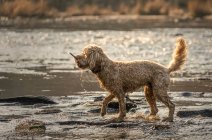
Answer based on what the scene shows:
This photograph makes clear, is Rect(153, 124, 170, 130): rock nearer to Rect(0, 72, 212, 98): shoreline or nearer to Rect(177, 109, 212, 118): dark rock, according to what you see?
Rect(177, 109, 212, 118): dark rock

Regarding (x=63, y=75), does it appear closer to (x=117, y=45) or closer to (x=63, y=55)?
(x=63, y=55)

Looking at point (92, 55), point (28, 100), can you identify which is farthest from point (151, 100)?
point (28, 100)

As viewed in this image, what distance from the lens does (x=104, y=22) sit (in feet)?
146

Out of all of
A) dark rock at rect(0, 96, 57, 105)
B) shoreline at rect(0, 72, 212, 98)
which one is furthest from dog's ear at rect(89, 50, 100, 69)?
shoreline at rect(0, 72, 212, 98)

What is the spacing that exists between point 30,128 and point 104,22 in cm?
3343

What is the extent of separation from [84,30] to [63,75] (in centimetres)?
1824

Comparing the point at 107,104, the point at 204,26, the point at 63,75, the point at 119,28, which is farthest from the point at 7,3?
the point at 107,104

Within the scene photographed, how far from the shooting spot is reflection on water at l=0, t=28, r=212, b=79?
22.6 m

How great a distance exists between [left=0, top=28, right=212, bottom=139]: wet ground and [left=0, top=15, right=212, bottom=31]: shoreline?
4067 mm

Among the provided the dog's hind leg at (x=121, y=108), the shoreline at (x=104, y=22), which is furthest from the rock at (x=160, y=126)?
the shoreline at (x=104, y=22)

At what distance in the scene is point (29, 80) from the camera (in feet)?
62.7

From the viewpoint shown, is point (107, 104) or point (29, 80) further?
point (29, 80)

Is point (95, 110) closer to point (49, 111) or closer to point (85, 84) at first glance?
point (49, 111)

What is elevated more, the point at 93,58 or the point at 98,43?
the point at 93,58
